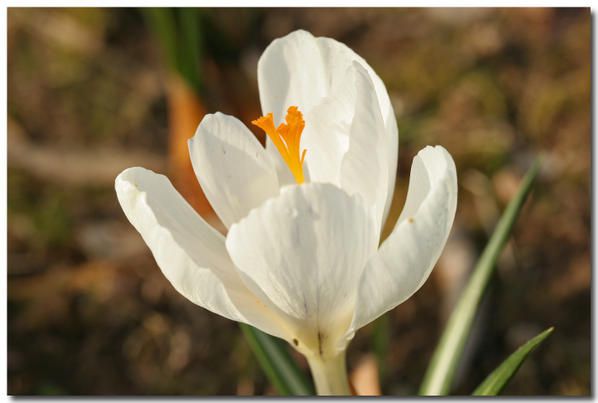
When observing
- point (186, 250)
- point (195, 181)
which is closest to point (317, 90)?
point (186, 250)

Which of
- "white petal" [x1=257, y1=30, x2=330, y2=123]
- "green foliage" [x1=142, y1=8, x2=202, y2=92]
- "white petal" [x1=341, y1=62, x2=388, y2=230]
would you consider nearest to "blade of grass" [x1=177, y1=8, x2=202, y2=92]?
"green foliage" [x1=142, y1=8, x2=202, y2=92]

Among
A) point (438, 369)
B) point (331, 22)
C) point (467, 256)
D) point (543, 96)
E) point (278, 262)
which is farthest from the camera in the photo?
point (331, 22)

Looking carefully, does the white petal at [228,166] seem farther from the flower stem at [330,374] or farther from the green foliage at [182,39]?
the green foliage at [182,39]

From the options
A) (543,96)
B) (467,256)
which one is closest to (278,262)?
(467,256)

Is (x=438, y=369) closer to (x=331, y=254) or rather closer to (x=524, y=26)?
(x=331, y=254)

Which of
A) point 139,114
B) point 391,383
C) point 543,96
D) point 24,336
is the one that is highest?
point 139,114

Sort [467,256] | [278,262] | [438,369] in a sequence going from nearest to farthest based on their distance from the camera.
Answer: [278,262] → [438,369] → [467,256]

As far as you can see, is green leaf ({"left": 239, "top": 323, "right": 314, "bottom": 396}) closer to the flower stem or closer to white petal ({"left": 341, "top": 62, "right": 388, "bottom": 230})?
the flower stem

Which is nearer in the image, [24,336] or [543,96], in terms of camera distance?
[24,336]
